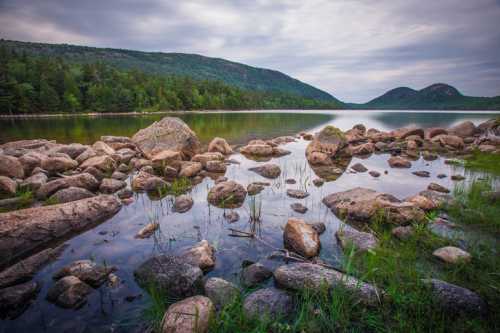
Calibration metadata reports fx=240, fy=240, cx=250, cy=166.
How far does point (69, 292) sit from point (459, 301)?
5039mm

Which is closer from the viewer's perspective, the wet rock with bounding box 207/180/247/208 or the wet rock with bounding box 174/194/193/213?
the wet rock with bounding box 174/194/193/213

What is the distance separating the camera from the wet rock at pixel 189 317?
8.58ft

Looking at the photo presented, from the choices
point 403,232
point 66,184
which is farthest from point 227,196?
point 66,184

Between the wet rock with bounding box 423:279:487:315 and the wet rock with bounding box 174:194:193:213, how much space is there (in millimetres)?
5479

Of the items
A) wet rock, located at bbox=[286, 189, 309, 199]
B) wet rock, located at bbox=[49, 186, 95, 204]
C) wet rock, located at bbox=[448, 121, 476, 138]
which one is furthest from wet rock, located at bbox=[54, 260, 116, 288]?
wet rock, located at bbox=[448, 121, 476, 138]

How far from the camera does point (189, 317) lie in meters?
2.71

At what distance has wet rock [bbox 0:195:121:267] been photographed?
14.3ft

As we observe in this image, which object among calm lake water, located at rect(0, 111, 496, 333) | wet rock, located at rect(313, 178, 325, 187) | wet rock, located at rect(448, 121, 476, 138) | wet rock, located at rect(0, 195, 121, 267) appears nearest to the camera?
calm lake water, located at rect(0, 111, 496, 333)

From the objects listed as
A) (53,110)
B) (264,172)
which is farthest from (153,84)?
(264,172)

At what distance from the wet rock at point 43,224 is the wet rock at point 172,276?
245cm

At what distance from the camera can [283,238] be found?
5.08 m

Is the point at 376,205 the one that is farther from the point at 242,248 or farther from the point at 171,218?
the point at 171,218

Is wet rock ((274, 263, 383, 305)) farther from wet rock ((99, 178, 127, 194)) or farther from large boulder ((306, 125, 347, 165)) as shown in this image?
large boulder ((306, 125, 347, 165))

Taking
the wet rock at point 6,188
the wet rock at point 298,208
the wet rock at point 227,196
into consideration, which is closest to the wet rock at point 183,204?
the wet rock at point 227,196
